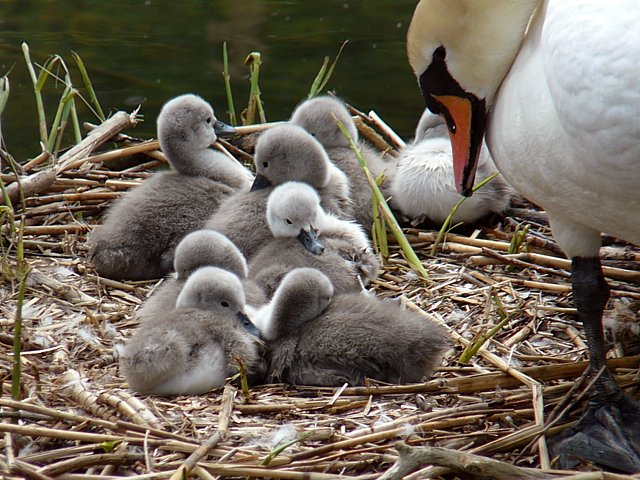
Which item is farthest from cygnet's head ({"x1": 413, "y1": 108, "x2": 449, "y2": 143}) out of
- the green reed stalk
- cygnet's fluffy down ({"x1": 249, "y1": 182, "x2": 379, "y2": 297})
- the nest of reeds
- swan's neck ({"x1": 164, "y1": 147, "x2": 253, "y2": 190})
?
the green reed stalk

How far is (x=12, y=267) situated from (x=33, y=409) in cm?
142

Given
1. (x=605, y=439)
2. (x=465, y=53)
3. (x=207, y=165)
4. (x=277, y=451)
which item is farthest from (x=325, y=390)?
(x=207, y=165)

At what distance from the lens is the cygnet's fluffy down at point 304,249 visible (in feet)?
13.7

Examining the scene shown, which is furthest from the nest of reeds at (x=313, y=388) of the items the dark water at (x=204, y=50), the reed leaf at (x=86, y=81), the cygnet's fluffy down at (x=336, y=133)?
the dark water at (x=204, y=50)

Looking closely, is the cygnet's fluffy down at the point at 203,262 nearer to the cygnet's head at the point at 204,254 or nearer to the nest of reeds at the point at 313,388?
the cygnet's head at the point at 204,254

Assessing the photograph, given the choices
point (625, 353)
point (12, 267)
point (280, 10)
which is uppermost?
point (280, 10)

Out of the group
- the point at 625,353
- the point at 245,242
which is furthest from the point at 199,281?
the point at 625,353

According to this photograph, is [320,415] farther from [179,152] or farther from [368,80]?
[368,80]

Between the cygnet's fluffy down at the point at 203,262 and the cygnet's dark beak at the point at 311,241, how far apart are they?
0.85 feet

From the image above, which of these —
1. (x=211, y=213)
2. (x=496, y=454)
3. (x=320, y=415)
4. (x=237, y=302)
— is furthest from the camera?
(x=211, y=213)

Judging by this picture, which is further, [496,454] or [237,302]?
[237,302]

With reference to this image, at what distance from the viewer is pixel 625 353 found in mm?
3863

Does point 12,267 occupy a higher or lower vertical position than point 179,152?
lower

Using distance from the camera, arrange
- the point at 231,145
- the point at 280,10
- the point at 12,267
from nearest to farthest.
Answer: the point at 12,267, the point at 231,145, the point at 280,10
